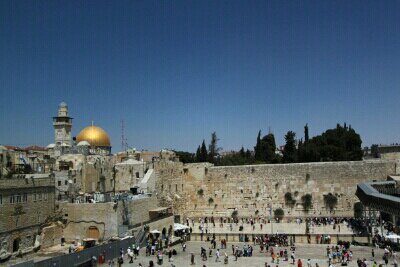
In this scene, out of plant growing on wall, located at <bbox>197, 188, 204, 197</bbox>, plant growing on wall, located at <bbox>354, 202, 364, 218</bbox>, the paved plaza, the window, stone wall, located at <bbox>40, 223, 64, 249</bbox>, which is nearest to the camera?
the paved plaza

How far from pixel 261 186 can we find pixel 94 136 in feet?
67.3

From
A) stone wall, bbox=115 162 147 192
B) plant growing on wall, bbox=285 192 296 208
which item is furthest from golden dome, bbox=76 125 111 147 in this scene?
plant growing on wall, bbox=285 192 296 208

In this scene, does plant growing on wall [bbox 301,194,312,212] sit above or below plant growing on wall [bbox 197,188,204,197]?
below

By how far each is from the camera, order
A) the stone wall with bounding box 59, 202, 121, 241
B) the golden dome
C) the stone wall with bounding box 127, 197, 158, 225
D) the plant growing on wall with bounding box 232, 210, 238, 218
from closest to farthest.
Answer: the stone wall with bounding box 59, 202, 121, 241 < the stone wall with bounding box 127, 197, 158, 225 < the plant growing on wall with bounding box 232, 210, 238, 218 < the golden dome

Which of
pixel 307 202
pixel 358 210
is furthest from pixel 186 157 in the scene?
pixel 358 210

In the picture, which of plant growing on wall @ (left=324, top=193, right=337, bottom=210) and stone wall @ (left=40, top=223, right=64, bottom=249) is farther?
plant growing on wall @ (left=324, top=193, right=337, bottom=210)

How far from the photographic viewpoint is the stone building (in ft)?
63.5

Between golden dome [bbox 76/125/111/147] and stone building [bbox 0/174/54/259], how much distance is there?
2267 cm

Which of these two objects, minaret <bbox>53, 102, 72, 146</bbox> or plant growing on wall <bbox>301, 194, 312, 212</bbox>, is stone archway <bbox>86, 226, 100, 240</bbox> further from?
minaret <bbox>53, 102, 72, 146</bbox>

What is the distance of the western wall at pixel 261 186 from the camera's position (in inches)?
1225

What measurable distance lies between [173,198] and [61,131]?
54.4ft

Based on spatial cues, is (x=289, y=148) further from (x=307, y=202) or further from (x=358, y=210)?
(x=358, y=210)

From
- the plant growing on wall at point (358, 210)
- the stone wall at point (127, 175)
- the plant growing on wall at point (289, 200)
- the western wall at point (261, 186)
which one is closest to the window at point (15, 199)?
the western wall at point (261, 186)

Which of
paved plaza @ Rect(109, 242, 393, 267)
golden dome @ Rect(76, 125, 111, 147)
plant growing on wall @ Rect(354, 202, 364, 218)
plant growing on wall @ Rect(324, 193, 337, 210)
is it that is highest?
golden dome @ Rect(76, 125, 111, 147)
